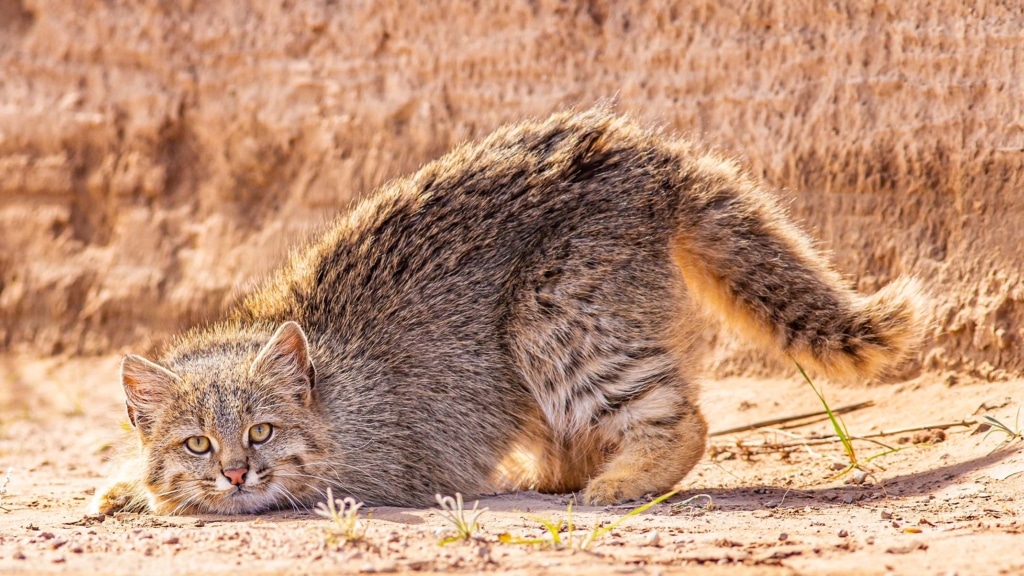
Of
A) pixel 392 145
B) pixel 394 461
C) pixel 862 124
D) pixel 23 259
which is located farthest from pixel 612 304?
pixel 23 259

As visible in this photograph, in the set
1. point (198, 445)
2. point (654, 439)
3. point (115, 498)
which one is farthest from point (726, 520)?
point (115, 498)

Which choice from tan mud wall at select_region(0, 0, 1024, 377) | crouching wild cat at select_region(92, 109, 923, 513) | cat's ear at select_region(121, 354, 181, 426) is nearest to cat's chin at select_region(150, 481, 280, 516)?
crouching wild cat at select_region(92, 109, 923, 513)

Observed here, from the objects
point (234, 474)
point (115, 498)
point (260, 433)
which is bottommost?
point (115, 498)

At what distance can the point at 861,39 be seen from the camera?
651 cm

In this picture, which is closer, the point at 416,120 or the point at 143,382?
the point at 143,382

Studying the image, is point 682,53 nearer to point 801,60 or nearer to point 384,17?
point 801,60

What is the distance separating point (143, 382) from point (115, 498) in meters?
0.61

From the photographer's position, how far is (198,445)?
4863 millimetres

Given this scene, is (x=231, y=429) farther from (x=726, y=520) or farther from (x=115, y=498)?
(x=726, y=520)

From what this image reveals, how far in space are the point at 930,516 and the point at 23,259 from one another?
25.5ft

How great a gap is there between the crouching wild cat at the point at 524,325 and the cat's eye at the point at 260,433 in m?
0.04

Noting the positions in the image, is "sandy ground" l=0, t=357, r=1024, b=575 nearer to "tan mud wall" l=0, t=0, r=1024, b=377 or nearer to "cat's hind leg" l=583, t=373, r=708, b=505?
"cat's hind leg" l=583, t=373, r=708, b=505

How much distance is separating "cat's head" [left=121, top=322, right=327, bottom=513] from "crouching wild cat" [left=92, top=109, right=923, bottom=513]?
0.05 feet

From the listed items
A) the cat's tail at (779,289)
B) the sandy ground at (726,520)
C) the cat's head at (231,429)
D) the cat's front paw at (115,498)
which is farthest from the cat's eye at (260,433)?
the cat's tail at (779,289)
